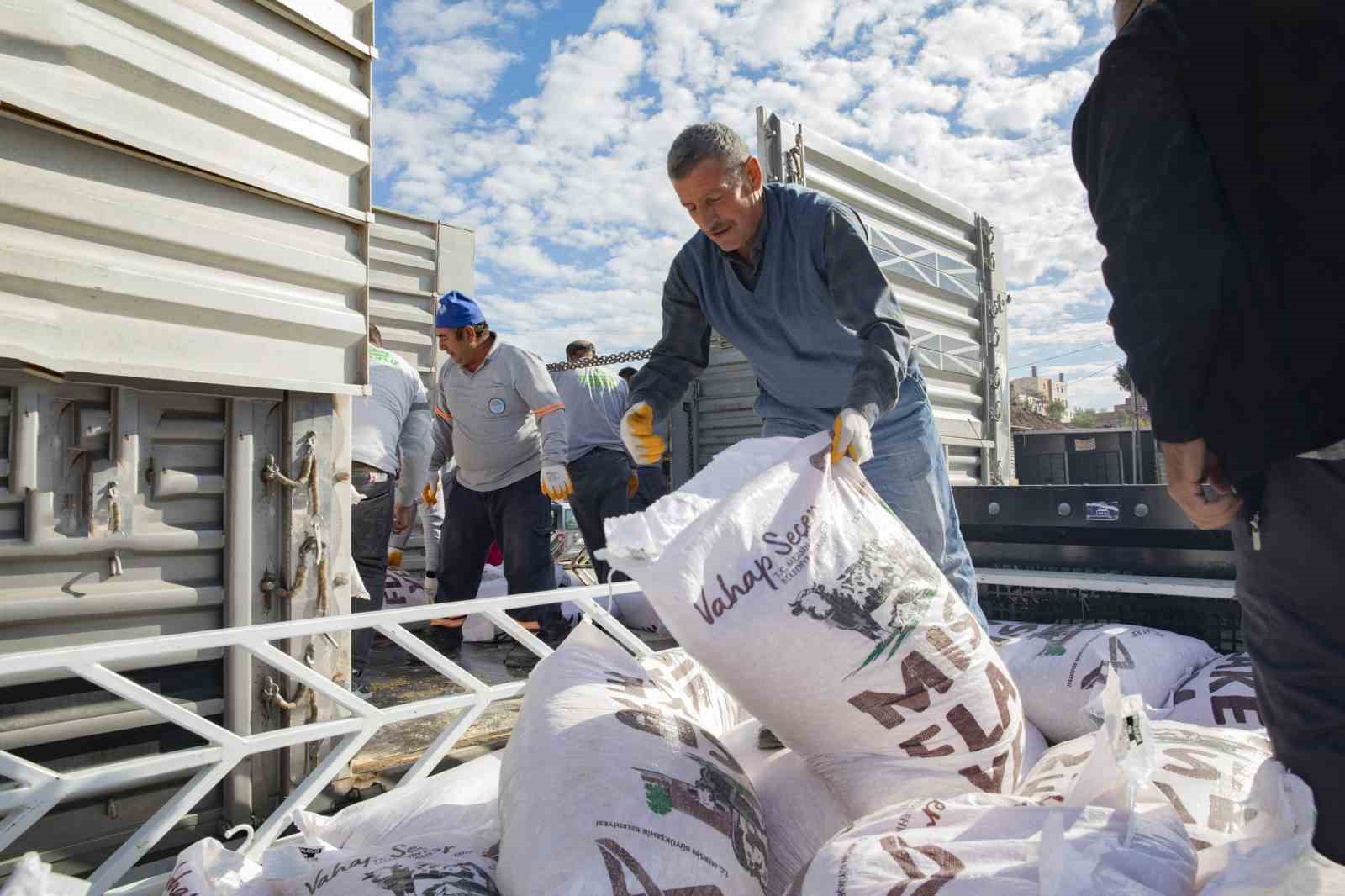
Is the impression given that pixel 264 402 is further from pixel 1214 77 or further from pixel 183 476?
pixel 1214 77

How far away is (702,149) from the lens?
181 cm

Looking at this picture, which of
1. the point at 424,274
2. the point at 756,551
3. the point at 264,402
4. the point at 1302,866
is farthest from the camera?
the point at 424,274

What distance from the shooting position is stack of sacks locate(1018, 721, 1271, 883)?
1302mm

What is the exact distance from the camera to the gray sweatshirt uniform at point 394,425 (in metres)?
3.28

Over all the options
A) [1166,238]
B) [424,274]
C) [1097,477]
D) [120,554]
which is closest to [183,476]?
[120,554]

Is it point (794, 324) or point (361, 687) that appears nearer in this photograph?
point (794, 324)

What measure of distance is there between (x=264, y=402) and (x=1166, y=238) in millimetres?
1969

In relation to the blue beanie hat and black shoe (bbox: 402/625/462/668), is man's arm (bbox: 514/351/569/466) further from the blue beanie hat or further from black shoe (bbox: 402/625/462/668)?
black shoe (bbox: 402/625/462/668)

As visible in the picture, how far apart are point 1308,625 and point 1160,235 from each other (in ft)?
1.43

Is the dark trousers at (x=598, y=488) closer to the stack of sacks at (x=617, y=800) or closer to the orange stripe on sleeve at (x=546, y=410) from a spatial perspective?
the orange stripe on sleeve at (x=546, y=410)

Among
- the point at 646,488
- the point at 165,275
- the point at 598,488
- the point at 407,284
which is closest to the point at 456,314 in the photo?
the point at 598,488

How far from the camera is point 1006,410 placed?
194 inches

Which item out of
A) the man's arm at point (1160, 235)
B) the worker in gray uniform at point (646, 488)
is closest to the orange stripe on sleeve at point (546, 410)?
the worker in gray uniform at point (646, 488)

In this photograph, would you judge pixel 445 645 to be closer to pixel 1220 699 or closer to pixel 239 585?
pixel 239 585
